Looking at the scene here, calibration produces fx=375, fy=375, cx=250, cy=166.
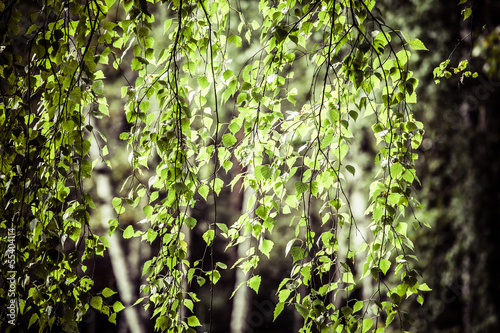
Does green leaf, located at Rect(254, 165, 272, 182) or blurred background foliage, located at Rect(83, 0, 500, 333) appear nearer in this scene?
green leaf, located at Rect(254, 165, 272, 182)

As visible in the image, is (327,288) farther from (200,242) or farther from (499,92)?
(200,242)

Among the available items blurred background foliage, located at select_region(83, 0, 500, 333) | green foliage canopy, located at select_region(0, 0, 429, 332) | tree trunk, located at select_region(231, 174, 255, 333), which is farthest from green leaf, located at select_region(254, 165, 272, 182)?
tree trunk, located at select_region(231, 174, 255, 333)

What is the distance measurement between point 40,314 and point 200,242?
Answer: 407 cm

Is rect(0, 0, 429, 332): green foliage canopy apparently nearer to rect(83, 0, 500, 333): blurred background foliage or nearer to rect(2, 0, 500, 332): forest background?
rect(2, 0, 500, 332): forest background

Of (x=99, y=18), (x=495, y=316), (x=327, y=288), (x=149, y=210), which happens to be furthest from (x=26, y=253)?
(x=495, y=316)

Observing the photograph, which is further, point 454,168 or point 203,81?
point 454,168

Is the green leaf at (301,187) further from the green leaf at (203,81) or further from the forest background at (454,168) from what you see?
the forest background at (454,168)

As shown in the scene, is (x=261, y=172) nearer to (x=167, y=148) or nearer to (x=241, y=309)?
(x=167, y=148)

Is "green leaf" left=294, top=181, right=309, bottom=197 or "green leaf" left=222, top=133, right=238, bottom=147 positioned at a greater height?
"green leaf" left=222, top=133, right=238, bottom=147

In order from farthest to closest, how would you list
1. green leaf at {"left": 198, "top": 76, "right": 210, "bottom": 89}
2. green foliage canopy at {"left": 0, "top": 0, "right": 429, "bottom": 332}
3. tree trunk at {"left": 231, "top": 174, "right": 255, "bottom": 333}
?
tree trunk at {"left": 231, "top": 174, "right": 255, "bottom": 333}, green leaf at {"left": 198, "top": 76, "right": 210, "bottom": 89}, green foliage canopy at {"left": 0, "top": 0, "right": 429, "bottom": 332}

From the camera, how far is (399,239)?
89 cm

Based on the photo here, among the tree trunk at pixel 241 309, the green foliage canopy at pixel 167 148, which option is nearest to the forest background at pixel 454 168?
the tree trunk at pixel 241 309

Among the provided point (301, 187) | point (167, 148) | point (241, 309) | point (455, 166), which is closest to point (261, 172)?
point (301, 187)

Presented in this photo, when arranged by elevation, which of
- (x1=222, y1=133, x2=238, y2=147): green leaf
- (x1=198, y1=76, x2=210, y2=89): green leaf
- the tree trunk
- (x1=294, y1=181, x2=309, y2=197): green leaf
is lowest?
the tree trunk
